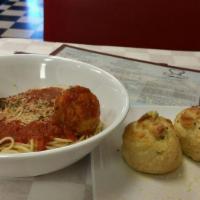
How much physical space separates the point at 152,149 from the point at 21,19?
3069 mm

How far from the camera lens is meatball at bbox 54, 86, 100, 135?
52 centimetres

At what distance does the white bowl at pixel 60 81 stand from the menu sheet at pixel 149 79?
0.15 meters

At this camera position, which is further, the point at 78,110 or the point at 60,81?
the point at 60,81

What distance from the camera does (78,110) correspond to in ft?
1.69

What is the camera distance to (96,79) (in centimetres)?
69

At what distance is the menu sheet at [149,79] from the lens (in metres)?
0.83

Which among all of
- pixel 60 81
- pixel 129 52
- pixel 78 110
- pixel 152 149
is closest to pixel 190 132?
pixel 152 149

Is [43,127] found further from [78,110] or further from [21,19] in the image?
[21,19]

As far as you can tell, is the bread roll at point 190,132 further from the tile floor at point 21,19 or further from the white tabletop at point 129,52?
the tile floor at point 21,19

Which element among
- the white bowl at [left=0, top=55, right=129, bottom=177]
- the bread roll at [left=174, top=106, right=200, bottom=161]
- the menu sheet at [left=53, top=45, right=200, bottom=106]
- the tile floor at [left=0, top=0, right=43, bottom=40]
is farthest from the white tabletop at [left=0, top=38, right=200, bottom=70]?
the tile floor at [left=0, top=0, right=43, bottom=40]

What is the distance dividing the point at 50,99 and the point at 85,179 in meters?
0.18

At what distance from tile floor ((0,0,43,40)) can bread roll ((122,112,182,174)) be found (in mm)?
2365

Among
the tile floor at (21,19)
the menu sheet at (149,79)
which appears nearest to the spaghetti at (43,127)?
the menu sheet at (149,79)

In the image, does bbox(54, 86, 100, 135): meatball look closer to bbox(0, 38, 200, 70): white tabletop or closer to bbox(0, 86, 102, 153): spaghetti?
bbox(0, 86, 102, 153): spaghetti
